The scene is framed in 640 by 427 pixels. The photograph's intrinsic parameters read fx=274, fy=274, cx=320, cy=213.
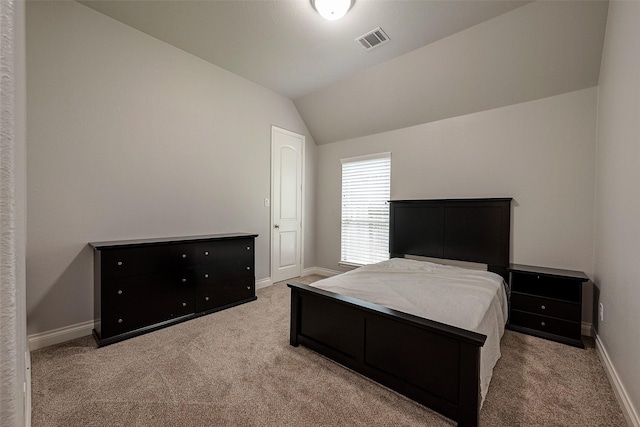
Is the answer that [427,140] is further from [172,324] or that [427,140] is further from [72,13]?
[72,13]

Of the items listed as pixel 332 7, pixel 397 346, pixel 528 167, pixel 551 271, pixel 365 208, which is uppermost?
pixel 332 7

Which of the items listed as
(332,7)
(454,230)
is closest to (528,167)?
(454,230)

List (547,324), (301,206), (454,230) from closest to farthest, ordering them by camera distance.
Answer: (547,324) < (454,230) < (301,206)

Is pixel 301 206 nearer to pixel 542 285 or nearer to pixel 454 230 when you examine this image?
pixel 454 230

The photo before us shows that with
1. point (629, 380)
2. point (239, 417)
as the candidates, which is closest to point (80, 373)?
point (239, 417)

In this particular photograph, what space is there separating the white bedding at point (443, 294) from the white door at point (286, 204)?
1.78 meters

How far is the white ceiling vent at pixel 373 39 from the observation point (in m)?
2.82

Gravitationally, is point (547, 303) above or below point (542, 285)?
below

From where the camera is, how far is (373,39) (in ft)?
9.61

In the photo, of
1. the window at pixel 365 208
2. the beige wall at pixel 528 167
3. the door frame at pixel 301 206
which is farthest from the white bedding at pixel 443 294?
the door frame at pixel 301 206

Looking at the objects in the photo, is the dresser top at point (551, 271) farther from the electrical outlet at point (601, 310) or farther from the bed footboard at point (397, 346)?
the bed footboard at point (397, 346)

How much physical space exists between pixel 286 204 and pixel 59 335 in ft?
9.95

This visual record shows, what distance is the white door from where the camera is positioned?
172 inches

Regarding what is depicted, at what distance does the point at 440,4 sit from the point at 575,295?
2.92 metres
